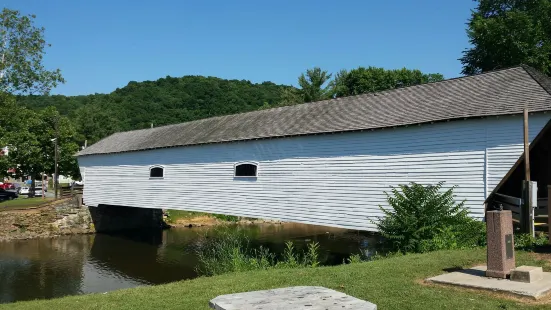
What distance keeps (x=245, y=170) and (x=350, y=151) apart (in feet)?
15.1

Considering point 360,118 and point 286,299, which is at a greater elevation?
point 360,118

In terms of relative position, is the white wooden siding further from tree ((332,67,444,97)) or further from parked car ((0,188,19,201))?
tree ((332,67,444,97))

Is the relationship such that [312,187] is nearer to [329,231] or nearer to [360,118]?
[360,118]

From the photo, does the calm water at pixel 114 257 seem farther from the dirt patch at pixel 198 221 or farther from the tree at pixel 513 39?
the tree at pixel 513 39

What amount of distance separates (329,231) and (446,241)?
19602mm

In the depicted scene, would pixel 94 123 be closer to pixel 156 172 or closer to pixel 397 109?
pixel 156 172

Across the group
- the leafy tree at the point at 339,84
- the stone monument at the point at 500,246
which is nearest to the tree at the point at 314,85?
the leafy tree at the point at 339,84

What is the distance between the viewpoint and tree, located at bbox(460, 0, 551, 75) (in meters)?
24.8

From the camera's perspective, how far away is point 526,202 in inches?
380

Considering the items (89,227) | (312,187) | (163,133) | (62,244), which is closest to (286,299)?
(312,187)

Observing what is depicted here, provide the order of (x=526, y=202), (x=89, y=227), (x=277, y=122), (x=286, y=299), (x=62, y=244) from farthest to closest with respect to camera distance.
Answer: (x=89, y=227) < (x=62, y=244) < (x=277, y=122) < (x=526, y=202) < (x=286, y=299)

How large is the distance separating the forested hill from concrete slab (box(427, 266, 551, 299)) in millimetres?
47638

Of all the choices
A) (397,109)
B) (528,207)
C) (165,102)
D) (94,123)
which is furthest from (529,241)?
(165,102)

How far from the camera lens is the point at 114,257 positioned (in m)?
21.2
